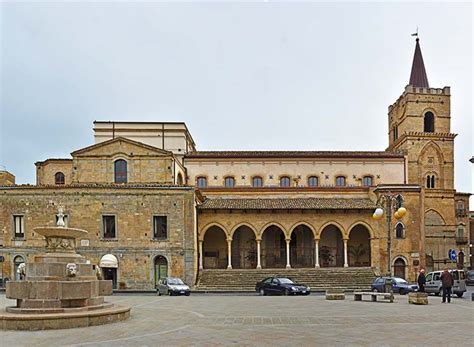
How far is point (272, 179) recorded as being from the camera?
157 feet

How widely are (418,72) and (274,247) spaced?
26145 millimetres

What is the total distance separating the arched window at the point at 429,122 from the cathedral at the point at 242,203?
0.14 metres

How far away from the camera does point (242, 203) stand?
140 ft

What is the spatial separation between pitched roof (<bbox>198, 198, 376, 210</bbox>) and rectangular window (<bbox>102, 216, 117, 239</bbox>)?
7.88 m

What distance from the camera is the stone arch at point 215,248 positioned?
43625mm

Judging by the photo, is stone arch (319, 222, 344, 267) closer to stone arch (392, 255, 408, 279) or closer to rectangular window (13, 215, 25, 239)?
stone arch (392, 255, 408, 279)

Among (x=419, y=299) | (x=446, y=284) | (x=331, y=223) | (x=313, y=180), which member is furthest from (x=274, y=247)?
(x=419, y=299)

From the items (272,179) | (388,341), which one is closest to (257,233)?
(272,179)

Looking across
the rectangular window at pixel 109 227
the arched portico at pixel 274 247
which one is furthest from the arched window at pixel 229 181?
the rectangular window at pixel 109 227

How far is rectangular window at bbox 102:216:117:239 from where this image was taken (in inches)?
1409

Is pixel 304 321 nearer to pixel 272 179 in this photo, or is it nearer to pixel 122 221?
pixel 122 221

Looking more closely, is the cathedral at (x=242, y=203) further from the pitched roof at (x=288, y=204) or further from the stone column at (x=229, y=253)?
the stone column at (x=229, y=253)

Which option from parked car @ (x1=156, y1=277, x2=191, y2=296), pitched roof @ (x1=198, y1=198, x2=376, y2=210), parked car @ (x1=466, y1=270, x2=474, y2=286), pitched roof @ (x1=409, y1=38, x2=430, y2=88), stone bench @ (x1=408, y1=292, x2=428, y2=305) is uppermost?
pitched roof @ (x1=409, y1=38, x2=430, y2=88)

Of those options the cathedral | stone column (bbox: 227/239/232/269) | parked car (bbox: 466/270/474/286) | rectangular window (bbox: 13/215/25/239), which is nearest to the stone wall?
the cathedral
